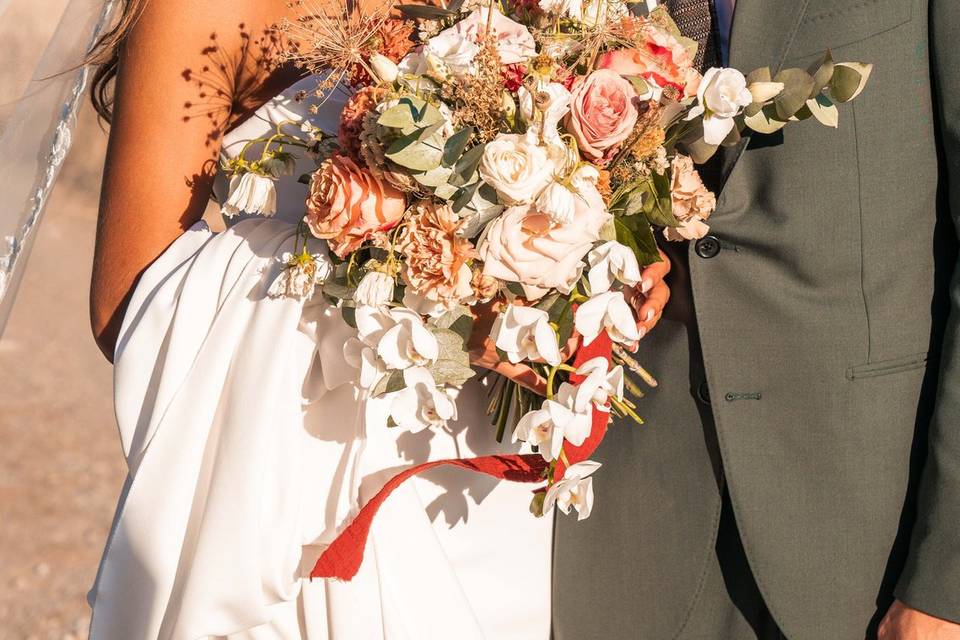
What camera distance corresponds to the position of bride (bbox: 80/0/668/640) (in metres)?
1.57

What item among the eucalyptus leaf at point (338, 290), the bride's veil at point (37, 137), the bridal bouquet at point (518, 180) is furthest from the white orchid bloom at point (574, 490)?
the bride's veil at point (37, 137)

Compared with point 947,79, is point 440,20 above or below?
below

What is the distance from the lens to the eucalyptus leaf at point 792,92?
1.39m

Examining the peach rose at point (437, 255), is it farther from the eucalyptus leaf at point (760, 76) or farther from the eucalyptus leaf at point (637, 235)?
the eucalyptus leaf at point (760, 76)

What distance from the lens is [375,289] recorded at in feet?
4.47

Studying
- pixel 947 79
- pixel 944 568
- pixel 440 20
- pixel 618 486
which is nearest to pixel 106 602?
pixel 618 486

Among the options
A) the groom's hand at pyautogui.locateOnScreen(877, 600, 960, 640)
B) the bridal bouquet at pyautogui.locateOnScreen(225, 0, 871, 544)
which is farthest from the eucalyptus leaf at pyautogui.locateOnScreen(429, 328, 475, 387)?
the groom's hand at pyautogui.locateOnScreen(877, 600, 960, 640)

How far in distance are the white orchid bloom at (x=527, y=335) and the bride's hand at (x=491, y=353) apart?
0.15m

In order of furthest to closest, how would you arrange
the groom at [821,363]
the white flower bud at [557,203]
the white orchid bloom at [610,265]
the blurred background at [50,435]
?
the blurred background at [50,435], the groom at [821,363], the white orchid bloom at [610,265], the white flower bud at [557,203]

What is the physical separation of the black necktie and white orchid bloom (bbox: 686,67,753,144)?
1.28ft

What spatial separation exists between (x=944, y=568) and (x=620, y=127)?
3.09ft

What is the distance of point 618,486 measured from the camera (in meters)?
1.88

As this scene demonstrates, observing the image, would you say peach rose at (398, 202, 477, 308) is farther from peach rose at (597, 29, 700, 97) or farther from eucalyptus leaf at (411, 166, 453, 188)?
peach rose at (597, 29, 700, 97)

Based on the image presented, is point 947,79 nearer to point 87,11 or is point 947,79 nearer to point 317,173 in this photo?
point 317,173
